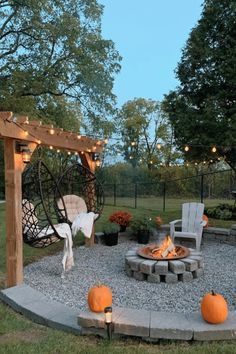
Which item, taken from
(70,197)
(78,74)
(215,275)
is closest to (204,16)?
(78,74)

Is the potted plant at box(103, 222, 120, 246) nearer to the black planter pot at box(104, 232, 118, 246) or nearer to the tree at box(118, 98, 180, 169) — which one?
the black planter pot at box(104, 232, 118, 246)

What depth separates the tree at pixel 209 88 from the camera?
7.68 m

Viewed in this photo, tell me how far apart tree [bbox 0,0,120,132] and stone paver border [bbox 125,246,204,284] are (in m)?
7.68

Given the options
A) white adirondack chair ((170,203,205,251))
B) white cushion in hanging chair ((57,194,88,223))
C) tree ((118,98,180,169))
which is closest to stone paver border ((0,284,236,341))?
white cushion in hanging chair ((57,194,88,223))

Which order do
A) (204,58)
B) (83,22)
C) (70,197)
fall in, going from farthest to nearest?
(83,22) → (204,58) → (70,197)

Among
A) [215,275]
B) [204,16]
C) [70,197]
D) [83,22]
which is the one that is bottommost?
[215,275]

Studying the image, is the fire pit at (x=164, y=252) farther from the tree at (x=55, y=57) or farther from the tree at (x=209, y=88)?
the tree at (x=55, y=57)

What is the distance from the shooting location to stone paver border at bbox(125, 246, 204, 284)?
414cm

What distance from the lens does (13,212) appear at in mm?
3859

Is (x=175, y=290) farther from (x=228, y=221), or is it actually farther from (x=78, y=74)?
(x=78, y=74)

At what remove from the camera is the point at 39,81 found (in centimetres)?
1112

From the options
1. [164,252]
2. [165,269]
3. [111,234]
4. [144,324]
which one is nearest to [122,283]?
[165,269]

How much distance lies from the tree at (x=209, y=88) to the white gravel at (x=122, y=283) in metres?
3.11

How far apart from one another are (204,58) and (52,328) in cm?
715
